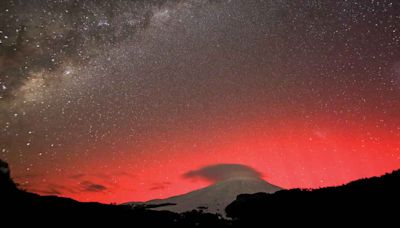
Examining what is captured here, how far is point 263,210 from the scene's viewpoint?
62.0 feet

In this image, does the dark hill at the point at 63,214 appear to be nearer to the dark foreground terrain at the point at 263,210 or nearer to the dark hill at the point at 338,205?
the dark foreground terrain at the point at 263,210

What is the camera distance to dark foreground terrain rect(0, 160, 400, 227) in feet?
32.1

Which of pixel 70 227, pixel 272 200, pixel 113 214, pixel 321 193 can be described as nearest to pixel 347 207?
pixel 321 193

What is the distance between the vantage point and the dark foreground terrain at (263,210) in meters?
9.78

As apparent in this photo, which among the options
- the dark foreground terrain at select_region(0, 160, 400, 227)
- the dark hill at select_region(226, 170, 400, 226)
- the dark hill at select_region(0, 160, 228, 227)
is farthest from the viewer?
the dark hill at select_region(226, 170, 400, 226)

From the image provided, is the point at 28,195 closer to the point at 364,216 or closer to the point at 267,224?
the point at 267,224

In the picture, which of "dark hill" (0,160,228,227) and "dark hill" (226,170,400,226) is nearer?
"dark hill" (0,160,228,227)

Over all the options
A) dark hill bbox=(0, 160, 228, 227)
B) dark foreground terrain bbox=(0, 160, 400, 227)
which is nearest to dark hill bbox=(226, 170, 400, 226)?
dark foreground terrain bbox=(0, 160, 400, 227)

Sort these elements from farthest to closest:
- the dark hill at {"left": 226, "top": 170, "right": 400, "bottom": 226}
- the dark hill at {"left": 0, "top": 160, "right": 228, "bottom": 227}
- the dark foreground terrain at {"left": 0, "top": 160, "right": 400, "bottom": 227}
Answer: the dark hill at {"left": 226, "top": 170, "right": 400, "bottom": 226} → the dark foreground terrain at {"left": 0, "top": 160, "right": 400, "bottom": 227} → the dark hill at {"left": 0, "top": 160, "right": 228, "bottom": 227}

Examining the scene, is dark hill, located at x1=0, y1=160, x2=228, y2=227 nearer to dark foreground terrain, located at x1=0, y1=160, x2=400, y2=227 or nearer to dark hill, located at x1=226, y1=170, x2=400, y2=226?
dark foreground terrain, located at x1=0, y1=160, x2=400, y2=227

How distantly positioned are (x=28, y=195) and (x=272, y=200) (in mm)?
13643

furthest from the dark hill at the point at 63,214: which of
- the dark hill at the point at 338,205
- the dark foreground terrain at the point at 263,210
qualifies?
the dark hill at the point at 338,205

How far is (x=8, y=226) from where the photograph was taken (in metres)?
8.60

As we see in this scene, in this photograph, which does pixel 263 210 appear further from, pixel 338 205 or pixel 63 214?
pixel 63 214
